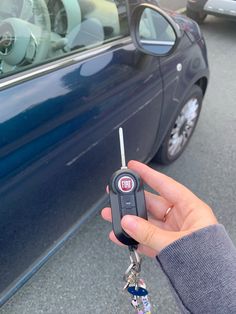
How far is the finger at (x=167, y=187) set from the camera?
1.20 m

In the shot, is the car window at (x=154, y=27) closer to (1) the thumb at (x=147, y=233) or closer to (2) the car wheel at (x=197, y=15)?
(1) the thumb at (x=147, y=233)

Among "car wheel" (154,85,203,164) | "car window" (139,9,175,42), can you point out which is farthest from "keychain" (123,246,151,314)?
"car wheel" (154,85,203,164)

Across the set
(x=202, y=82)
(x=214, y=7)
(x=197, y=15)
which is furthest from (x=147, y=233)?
(x=197, y=15)

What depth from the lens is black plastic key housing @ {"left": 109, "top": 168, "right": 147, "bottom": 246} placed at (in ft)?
3.84

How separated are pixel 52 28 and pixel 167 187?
103 centimetres

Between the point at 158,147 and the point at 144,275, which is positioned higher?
the point at 158,147

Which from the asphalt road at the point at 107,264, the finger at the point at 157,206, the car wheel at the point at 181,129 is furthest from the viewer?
the car wheel at the point at 181,129

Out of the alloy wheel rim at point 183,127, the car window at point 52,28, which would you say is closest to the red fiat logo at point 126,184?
Result: the car window at point 52,28

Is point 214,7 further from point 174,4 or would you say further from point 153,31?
point 153,31

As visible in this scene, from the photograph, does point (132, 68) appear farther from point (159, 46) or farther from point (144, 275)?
point (144, 275)

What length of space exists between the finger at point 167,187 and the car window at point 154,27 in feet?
3.66

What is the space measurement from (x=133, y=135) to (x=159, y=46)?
19.7 inches

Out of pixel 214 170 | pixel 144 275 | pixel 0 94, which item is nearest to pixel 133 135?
pixel 144 275

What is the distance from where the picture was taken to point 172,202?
48.4 inches
